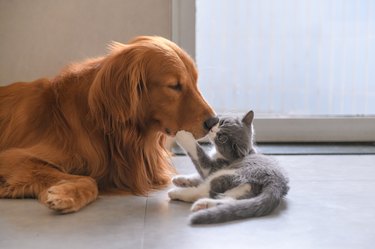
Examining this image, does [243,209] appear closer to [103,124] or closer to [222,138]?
[222,138]

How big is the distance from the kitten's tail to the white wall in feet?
4.56

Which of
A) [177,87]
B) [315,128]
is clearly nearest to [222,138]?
[177,87]

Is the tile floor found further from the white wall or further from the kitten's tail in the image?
the white wall

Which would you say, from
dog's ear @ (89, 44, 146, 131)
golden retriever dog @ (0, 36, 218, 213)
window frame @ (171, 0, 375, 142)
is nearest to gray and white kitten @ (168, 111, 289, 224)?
golden retriever dog @ (0, 36, 218, 213)

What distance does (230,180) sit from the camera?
202 centimetres

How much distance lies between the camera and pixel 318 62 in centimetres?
325

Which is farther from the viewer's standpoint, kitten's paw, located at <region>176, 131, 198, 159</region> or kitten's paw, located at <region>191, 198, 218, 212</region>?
kitten's paw, located at <region>176, 131, 198, 159</region>

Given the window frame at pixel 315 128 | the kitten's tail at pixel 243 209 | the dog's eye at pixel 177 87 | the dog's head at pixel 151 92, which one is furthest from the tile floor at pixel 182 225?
the window frame at pixel 315 128

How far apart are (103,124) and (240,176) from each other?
55 cm

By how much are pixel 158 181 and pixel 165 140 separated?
167 millimetres

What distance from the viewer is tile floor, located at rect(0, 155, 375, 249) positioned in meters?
1.71

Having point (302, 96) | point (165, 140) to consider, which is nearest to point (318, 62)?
point (302, 96)

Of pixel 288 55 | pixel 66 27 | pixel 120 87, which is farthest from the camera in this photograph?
pixel 288 55

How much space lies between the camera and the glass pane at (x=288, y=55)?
3191mm
